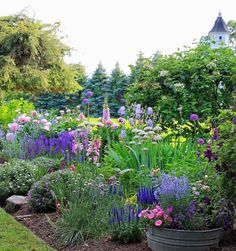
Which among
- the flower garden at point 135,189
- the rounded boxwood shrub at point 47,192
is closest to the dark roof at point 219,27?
the flower garden at point 135,189

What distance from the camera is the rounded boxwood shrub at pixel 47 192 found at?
16.3 feet

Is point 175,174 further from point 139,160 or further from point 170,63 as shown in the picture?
point 170,63

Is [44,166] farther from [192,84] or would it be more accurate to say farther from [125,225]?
[125,225]

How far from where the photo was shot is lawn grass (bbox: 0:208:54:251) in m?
4.02

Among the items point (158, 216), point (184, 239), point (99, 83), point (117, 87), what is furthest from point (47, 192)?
point (99, 83)

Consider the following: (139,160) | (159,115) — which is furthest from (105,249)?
(159,115)

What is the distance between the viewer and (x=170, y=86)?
7.00 metres

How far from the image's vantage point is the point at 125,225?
3889 millimetres

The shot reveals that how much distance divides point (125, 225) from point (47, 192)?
1.43 m

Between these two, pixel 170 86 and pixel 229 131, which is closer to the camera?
pixel 229 131

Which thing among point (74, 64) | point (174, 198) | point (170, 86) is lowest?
point (174, 198)

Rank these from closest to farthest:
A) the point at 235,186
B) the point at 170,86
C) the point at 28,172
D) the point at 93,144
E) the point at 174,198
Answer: the point at 235,186, the point at 174,198, the point at 93,144, the point at 28,172, the point at 170,86

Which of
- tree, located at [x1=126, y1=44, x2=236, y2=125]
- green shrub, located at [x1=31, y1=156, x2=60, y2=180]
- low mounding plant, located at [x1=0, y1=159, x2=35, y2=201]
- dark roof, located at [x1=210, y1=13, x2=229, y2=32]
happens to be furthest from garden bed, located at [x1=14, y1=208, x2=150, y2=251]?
dark roof, located at [x1=210, y1=13, x2=229, y2=32]

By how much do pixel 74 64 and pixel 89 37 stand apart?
200 centimetres
